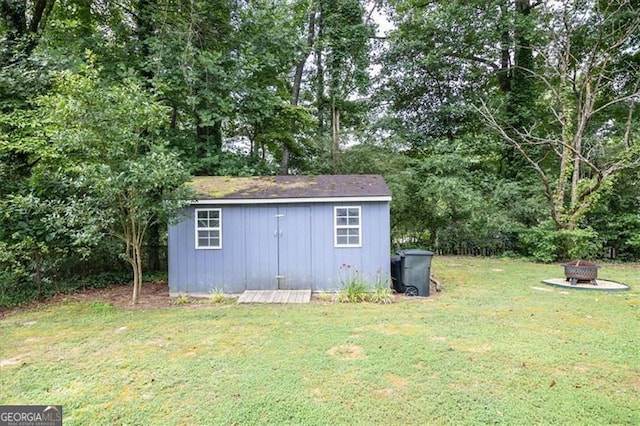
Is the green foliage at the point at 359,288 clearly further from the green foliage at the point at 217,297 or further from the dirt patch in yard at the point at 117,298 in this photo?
the dirt patch in yard at the point at 117,298

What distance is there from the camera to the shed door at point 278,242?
24.8 feet

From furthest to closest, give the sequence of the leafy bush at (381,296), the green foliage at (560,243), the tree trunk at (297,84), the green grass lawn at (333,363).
→ the tree trunk at (297,84), the green foliage at (560,243), the leafy bush at (381,296), the green grass lawn at (333,363)

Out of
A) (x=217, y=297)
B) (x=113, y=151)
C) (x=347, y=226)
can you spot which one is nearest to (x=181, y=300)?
(x=217, y=297)

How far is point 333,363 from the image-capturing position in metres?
3.82

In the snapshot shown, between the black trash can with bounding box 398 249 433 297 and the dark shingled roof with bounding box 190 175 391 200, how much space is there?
4.59 ft

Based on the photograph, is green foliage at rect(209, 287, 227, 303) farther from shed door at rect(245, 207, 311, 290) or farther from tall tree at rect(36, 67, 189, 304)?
tall tree at rect(36, 67, 189, 304)

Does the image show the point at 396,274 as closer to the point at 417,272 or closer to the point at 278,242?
the point at 417,272

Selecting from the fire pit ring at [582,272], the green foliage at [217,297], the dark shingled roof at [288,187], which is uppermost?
the dark shingled roof at [288,187]

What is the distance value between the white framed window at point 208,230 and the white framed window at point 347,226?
2.52 metres

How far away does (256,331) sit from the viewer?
5.00 metres

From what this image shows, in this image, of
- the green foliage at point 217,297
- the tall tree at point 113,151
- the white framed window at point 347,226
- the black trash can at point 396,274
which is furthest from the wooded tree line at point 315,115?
the black trash can at point 396,274

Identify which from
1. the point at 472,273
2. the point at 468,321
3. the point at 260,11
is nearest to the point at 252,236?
the point at 468,321

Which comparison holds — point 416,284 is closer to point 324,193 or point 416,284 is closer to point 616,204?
point 324,193

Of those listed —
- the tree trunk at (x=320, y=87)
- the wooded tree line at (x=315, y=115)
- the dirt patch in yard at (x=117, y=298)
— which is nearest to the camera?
the wooded tree line at (x=315, y=115)
